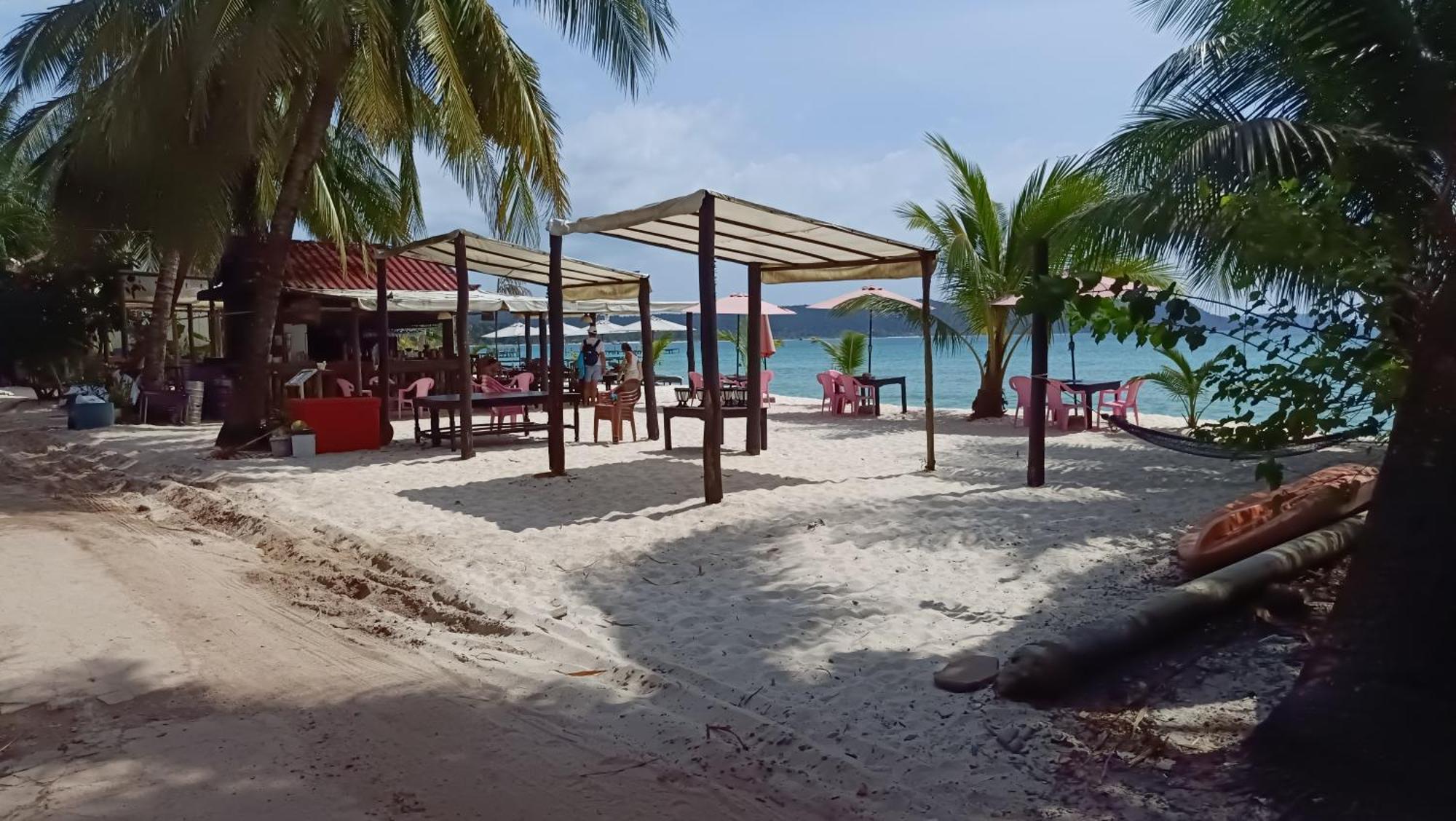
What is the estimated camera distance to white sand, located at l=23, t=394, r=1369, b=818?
342 centimetres

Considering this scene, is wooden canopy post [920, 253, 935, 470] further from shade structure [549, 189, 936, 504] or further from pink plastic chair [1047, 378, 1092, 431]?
pink plastic chair [1047, 378, 1092, 431]

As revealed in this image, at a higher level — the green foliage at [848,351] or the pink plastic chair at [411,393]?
the green foliage at [848,351]

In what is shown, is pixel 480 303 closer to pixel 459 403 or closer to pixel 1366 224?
pixel 459 403

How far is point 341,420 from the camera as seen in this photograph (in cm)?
1150

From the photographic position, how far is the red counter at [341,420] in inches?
448

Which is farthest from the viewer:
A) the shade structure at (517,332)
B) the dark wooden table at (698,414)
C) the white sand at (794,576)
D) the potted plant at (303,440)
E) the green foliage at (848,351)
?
the shade structure at (517,332)

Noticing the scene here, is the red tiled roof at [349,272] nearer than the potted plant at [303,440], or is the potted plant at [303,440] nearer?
the potted plant at [303,440]

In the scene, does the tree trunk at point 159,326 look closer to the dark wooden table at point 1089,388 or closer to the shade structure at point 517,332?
the shade structure at point 517,332

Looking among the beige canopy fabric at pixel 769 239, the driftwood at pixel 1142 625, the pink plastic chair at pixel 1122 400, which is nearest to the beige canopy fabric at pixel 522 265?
the beige canopy fabric at pixel 769 239

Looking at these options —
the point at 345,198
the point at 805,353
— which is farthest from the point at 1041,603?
the point at 805,353

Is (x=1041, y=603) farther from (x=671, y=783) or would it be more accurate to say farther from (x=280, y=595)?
(x=280, y=595)

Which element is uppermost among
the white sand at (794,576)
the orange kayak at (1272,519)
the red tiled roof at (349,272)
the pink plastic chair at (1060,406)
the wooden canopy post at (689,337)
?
the red tiled roof at (349,272)

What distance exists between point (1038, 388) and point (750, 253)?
3588 mm

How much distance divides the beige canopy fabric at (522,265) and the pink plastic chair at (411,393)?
2.74 metres
